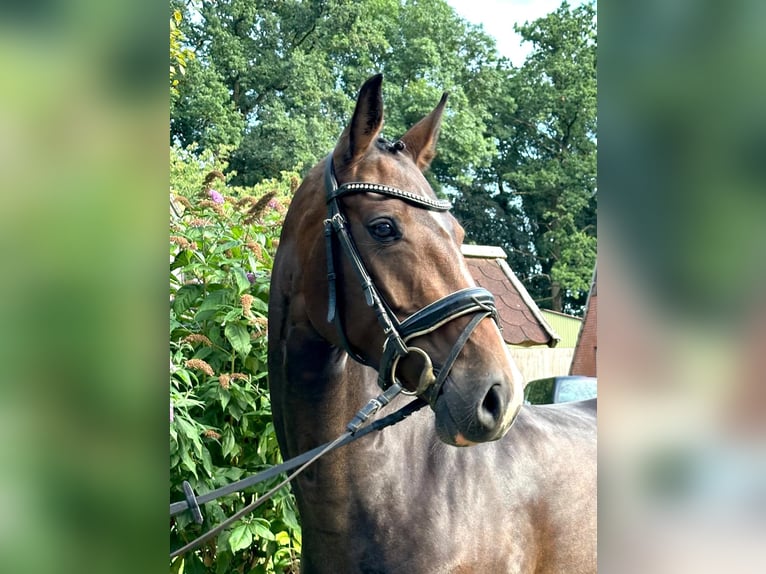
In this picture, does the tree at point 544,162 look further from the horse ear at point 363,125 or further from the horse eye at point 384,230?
the horse eye at point 384,230

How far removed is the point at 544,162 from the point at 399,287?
36140 millimetres

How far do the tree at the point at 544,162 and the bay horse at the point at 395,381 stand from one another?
3325 centimetres

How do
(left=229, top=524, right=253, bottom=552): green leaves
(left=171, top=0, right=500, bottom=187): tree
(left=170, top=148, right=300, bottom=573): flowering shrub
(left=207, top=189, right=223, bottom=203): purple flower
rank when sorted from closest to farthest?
(left=229, top=524, right=253, bottom=552): green leaves, (left=170, top=148, right=300, bottom=573): flowering shrub, (left=207, top=189, right=223, bottom=203): purple flower, (left=171, top=0, right=500, bottom=187): tree

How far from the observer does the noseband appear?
212 centimetres

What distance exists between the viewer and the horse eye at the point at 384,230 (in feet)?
7.46

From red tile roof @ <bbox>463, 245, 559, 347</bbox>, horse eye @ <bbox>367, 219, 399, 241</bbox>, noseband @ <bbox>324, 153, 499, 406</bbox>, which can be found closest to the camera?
noseband @ <bbox>324, 153, 499, 406</bbox>

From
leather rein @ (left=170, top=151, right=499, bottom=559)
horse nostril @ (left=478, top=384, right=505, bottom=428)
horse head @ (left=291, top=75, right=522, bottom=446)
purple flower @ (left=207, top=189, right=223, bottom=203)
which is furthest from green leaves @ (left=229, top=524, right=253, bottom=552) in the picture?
purple flower @ (left=207, top=189, right=223, bottom=203)

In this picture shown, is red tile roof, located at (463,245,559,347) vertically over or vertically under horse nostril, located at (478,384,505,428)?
under

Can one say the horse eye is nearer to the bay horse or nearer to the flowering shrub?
the bay horse

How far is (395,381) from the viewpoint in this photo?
225 cm

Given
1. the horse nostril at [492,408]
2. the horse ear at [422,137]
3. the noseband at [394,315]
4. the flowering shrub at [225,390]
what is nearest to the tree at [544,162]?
the flowering shrub at [225,390]
